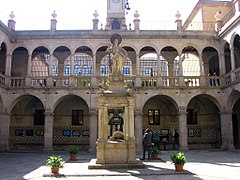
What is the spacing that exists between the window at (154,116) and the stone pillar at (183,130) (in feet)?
11.5

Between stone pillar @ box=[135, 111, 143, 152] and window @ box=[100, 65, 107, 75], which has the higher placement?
window @ box=[100, 65, 107, 75]

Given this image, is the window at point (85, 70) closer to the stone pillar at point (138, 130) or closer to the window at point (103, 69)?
the window at point (103, 69)

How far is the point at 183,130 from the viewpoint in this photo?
21.6 m

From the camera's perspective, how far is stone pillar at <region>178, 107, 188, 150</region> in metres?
21.5

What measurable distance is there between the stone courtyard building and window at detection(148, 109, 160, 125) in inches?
2.4

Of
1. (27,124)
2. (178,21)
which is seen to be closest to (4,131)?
(27,124)

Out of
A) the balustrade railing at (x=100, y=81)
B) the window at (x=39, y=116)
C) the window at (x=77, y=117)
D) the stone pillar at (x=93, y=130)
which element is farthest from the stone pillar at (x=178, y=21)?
the window at (x=39, y=116)

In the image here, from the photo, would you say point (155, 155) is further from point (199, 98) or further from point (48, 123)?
point (199, 98)

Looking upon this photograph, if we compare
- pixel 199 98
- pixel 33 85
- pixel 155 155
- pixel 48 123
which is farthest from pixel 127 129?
pixel 199 98

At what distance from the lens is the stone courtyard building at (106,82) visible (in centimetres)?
2162

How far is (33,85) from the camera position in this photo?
2236 cm

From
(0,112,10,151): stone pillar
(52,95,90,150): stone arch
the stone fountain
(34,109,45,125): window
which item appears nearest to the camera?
the stone fountain

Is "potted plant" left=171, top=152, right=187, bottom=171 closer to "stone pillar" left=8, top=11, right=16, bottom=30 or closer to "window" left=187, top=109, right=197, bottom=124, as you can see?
"window" left=187, top=109, right=197, bottom=124

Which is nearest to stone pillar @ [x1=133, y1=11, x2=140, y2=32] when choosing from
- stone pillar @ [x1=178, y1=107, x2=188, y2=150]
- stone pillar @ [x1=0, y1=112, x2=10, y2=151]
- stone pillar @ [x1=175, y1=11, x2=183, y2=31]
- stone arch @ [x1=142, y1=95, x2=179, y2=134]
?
stone pillar @ [x1=175, y1=11, x2=183, y2=31]
